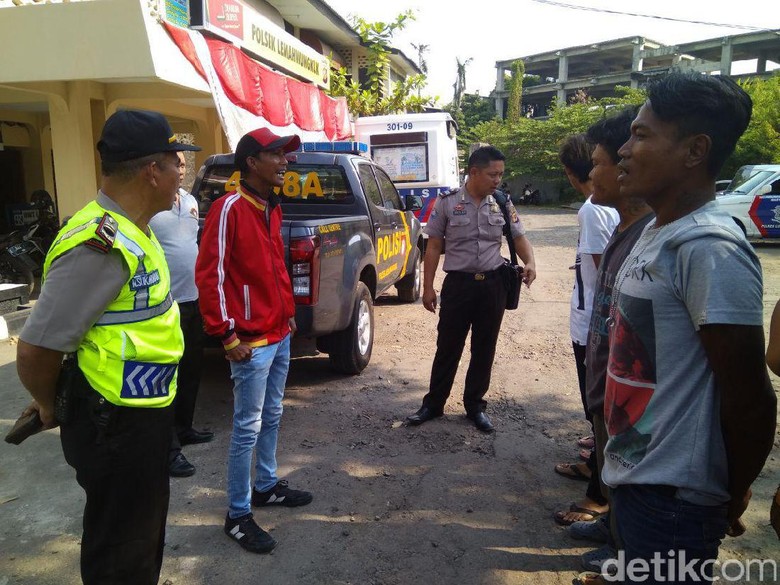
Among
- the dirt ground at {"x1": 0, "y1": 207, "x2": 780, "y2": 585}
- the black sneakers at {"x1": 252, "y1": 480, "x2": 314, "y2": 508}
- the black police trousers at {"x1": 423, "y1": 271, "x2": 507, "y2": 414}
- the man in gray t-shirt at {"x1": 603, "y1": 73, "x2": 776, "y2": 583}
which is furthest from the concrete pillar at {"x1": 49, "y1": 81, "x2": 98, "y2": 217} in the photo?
the man in gray t-shirt at {"x1": 603, "y1": 73, "x2": 776, "y2": 583}

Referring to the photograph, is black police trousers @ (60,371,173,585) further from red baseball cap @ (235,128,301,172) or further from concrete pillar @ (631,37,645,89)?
concrete pillar @ (631,37,645,89)

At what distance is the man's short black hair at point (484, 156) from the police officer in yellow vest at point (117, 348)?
8.33 ft

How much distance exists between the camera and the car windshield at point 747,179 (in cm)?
1425

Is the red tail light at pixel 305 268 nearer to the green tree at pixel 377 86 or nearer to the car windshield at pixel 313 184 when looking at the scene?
the car windshield at pixel 313 184

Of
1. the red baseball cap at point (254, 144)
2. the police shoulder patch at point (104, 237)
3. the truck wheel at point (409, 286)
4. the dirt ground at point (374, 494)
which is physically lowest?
the dirt ground at point (374, 494)

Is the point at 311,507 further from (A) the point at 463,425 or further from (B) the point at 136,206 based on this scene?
(B) the point at 136,206

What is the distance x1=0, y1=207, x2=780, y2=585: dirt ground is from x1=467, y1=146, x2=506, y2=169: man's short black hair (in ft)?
6.20

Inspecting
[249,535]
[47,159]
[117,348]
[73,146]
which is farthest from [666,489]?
[47,159]

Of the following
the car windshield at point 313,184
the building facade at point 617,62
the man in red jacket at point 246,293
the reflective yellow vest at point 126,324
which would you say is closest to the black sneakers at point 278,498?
the man in red jacket at point 246,293

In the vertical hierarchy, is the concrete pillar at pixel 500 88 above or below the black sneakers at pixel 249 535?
above

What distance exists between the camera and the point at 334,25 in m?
15.9

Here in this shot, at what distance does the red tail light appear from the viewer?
424 cm

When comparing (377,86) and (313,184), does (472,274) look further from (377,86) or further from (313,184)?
(377,86)

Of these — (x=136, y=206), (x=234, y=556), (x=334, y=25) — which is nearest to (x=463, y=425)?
(x=234, y=556)
